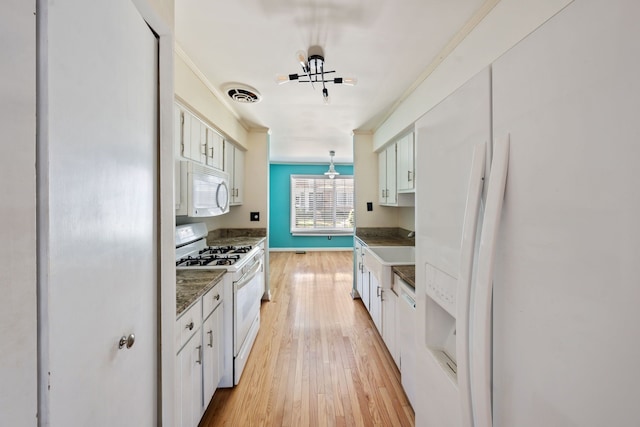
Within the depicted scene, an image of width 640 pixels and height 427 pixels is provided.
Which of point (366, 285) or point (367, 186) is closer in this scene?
point (366, 285)

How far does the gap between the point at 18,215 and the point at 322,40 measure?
5.72 feet

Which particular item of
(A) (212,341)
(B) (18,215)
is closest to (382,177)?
(A) (212,341)

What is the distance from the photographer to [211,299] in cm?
151

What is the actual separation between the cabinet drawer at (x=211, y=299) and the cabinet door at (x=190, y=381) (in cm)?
14

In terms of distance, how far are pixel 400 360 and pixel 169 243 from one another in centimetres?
179

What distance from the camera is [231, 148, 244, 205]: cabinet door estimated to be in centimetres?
305

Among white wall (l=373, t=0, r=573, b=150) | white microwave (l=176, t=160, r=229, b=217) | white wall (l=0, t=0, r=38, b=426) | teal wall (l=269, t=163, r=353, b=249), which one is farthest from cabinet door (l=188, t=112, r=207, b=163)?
teal wall (l=269, t=163, r=353, b=249)

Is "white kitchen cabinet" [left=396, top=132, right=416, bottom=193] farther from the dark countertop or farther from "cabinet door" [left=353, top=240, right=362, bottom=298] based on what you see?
the dark countertop

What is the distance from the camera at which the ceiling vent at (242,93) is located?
85.4 inches

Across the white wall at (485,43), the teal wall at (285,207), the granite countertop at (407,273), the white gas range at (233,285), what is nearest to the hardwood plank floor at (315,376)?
the white gas range at (233,285)

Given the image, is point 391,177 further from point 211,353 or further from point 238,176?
point 211,353

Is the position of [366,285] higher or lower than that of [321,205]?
lower

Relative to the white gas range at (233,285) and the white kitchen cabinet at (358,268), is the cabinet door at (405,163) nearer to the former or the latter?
the white kitchen cabinet at (358,268)

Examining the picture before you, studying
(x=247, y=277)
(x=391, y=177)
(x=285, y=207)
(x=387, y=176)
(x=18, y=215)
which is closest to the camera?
(x=18, y=215)
